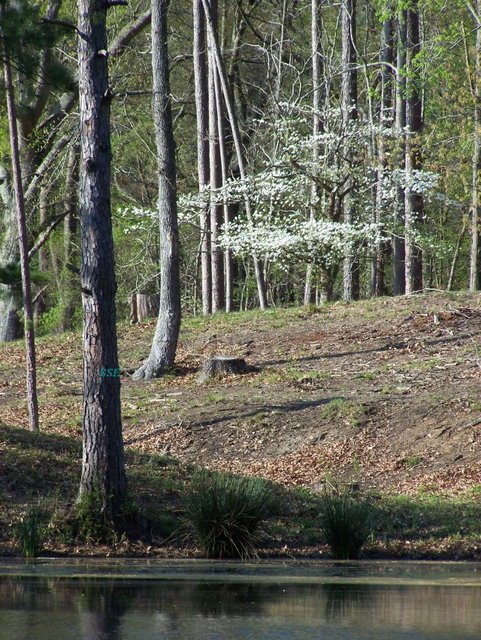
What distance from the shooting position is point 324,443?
1650 cm

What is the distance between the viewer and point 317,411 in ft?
57.7

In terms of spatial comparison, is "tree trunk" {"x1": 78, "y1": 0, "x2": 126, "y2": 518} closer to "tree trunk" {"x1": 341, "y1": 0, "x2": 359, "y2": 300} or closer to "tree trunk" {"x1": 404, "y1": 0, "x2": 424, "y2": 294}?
"tree trunk" {"x1": 404, "y1": 0, "x2": 424, "y2": 294}

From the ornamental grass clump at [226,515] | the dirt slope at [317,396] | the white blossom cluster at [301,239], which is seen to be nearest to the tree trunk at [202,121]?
the white blossom cluster at [301,239]

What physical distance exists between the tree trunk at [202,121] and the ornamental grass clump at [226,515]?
57.0 ft

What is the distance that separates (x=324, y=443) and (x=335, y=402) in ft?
4.22

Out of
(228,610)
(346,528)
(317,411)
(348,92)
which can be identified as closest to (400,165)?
(348,92)

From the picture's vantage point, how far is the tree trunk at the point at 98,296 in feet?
35.3

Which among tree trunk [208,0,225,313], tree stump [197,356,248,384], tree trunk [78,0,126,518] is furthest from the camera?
tree trunk [208,0,225,313]

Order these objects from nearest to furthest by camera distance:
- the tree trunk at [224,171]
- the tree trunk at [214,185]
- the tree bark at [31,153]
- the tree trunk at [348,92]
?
the tree trunk at [348,92]
the tree trunk at [224,171]
the tree trunk at [214,185]
the tree bark at [31,153]

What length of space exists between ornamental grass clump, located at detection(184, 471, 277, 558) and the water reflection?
66.2 inches

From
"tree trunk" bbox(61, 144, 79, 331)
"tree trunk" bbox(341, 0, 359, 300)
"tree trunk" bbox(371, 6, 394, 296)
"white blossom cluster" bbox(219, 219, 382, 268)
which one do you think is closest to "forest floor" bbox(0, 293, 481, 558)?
"white blossom cluster" bbox(219, 219, 382, 268)

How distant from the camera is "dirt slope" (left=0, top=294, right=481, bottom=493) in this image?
15633mm

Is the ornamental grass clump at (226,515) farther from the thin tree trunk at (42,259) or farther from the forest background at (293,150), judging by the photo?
the thin tree trunk at (42,259)

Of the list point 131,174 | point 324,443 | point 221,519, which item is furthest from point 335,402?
point 131,174
